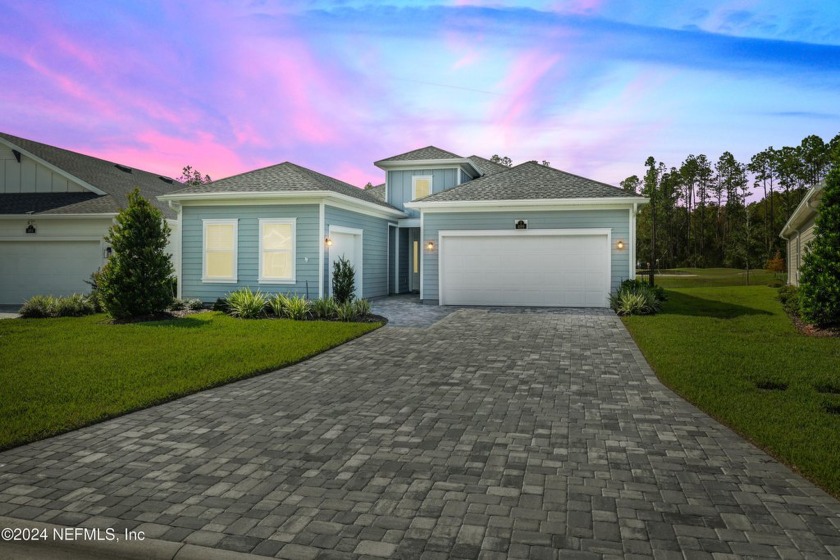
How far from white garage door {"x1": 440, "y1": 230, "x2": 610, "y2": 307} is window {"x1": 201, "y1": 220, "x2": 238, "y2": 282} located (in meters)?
6.12

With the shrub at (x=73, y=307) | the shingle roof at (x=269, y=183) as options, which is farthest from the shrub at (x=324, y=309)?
the shrub at (x=73, y=307)

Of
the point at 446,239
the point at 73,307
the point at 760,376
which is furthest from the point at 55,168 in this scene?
the point at 760,376

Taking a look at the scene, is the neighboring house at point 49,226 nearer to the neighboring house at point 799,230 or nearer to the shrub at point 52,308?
the shrub at point 52,308

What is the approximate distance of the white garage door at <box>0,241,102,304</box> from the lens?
1727cm

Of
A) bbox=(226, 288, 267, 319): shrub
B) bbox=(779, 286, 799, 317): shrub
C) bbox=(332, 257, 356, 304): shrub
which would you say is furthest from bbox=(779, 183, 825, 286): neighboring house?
bbox=(226, 288, 267, 319): shrub

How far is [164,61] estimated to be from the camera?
13.8 meters

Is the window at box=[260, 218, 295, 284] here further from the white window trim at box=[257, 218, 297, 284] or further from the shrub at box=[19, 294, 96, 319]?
the shrub at box=[19, 294, 96, 319]

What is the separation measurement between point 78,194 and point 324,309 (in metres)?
11.8

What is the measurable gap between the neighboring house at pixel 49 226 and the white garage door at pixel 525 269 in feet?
33.8

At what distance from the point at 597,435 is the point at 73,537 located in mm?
4140

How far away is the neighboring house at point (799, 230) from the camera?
14.6m

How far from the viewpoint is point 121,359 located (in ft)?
27.1

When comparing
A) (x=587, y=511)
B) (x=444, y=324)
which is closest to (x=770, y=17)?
(x=444, y=324)

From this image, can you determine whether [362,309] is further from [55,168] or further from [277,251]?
[55,168]
